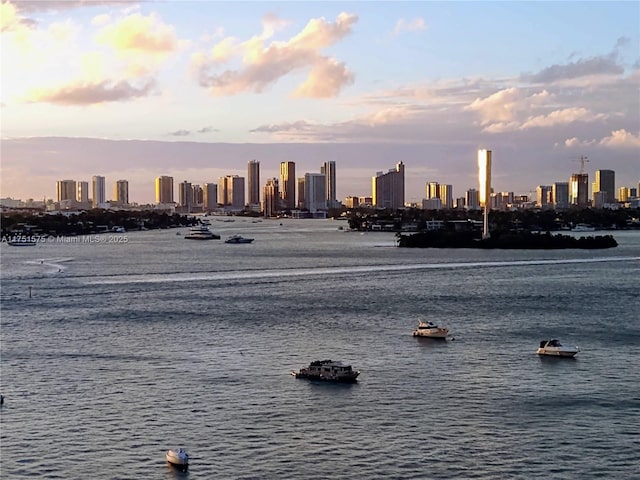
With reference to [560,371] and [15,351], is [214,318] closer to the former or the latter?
[15,351]

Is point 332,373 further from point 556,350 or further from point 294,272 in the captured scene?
point 294,272

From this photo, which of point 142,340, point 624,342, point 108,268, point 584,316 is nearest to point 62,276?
point 108,268

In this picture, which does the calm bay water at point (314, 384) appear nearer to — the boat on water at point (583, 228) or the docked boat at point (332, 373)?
the docked boat at point (332, 373)

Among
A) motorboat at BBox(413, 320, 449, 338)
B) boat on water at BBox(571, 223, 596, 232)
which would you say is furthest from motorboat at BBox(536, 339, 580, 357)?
boat on water at BBox(571, 223, 596, 232)

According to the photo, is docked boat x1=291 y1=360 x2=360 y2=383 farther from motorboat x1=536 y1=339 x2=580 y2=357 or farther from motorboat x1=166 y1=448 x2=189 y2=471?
motorboat x1=166 y1=448 x2=189 y2=471

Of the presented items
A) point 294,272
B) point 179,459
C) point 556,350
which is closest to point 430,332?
point 556,350

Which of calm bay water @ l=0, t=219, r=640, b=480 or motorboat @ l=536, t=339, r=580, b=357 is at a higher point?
motorboat @ l=536, t=339, r=580, b=357

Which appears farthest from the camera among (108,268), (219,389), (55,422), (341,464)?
(108,268)

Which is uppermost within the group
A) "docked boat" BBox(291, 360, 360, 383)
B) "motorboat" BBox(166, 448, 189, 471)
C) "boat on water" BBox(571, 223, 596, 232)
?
"boat on water" BBox(571, 223, 596, 232)
